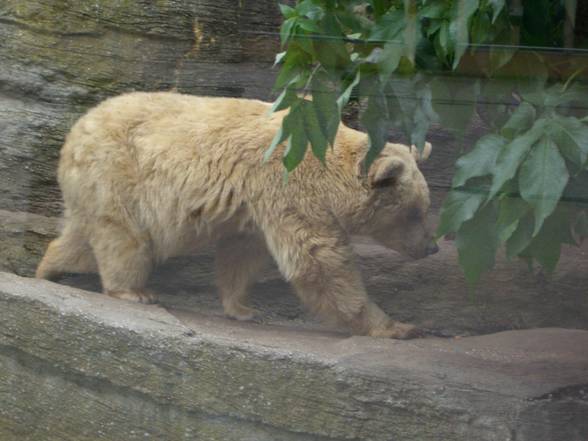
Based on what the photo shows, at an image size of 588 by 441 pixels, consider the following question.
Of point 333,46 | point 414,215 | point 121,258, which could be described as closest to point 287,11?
point 333,46

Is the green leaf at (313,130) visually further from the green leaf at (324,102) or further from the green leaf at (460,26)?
the green leaf at (460,26)

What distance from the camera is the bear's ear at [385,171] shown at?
336cm

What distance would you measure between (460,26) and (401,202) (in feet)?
4.38

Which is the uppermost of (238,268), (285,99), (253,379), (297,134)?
(285,99)

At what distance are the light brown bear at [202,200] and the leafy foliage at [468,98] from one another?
0.97 meters

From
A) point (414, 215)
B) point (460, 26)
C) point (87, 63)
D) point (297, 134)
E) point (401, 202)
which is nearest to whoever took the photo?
point (460, 26)

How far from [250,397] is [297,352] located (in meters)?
0.24

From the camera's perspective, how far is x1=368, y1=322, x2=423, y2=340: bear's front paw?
3.24 metres

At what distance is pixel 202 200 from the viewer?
13.9 feet

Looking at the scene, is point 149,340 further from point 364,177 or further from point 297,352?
point 364,177

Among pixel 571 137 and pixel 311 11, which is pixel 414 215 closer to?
pixel 311 11

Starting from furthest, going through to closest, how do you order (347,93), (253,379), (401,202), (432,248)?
(401,202) < (253,379) < (432,248) < (347,93)

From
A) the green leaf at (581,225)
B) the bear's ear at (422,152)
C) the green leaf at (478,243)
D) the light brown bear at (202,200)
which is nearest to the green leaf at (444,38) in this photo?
the bear's ear at (422,152)

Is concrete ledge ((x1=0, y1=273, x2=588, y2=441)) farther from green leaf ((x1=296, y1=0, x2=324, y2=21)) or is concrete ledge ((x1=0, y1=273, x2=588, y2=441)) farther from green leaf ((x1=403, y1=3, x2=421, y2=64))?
green leaf ((x1=296, y1=0, x2=324, y2=21))
